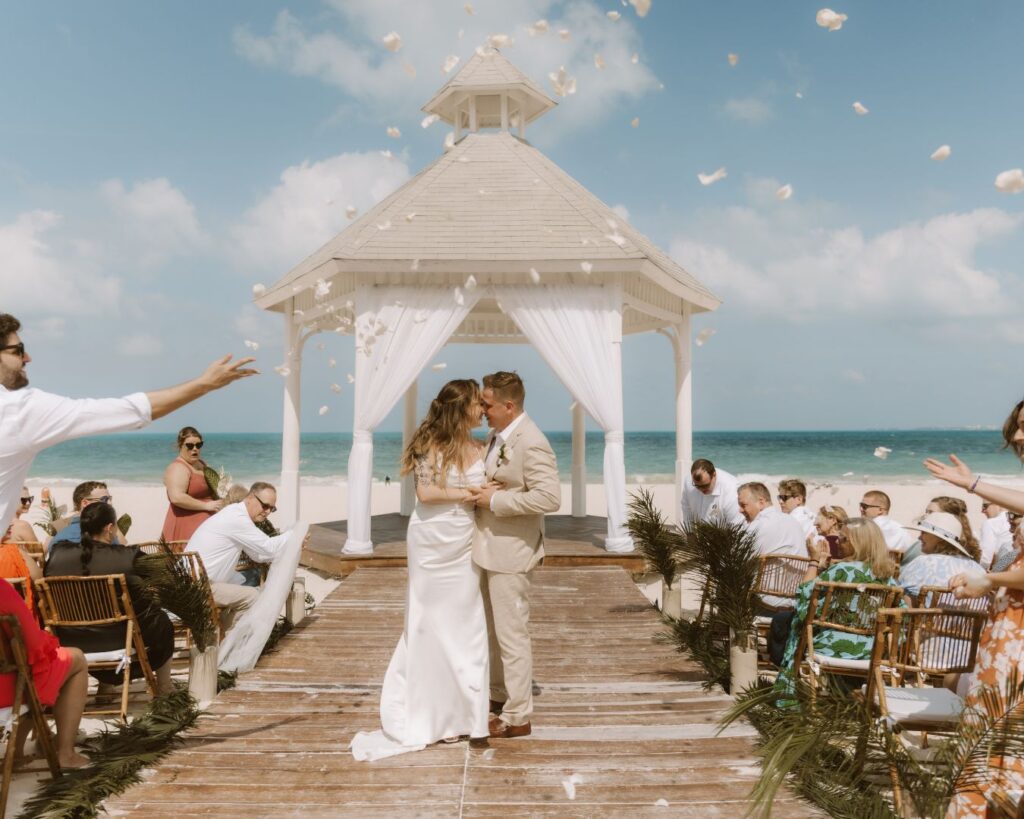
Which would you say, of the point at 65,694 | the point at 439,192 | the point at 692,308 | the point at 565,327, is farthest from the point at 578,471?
the point at 65,694

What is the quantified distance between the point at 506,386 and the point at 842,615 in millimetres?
2529

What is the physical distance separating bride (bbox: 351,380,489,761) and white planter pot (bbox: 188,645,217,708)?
4.02 feet

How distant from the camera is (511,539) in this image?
455 centimetres

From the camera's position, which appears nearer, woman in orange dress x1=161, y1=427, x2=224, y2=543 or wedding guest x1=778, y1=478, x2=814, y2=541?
woman in orange dress x1=161, y1=427, x2=224, y2=543

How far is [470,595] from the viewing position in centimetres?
454

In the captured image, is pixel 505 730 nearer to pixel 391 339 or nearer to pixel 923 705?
pixel 923 705

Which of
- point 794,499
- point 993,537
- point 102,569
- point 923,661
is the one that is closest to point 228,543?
point 102,569

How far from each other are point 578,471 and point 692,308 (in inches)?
135

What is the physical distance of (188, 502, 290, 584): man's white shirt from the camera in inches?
259

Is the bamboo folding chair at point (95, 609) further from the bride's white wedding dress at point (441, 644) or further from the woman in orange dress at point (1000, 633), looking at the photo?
the woman in orange dress at point (1000, 633)

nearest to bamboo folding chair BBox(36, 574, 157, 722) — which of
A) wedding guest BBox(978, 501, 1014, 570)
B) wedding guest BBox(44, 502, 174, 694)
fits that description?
wedding guest BBox(44, 502, 174, 694)

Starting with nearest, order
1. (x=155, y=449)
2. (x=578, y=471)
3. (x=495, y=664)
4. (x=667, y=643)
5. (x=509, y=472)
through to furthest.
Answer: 1. (x=509, y=472)
2. (x=495, y=664)
3. (x=667, y=643)
4. (x=578, y=471)
5. (x=155, y=449)

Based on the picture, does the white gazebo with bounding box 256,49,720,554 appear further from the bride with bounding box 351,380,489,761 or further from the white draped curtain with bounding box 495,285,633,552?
the bride with bounding box 351,380,489,761

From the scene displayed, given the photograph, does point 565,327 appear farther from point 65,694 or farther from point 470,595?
point 65,694
